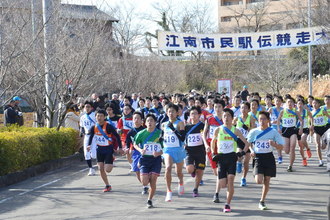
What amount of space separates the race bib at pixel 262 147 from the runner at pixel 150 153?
1.66 meters

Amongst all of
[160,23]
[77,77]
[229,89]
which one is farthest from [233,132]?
[160,23]

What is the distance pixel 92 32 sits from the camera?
16.4 metres

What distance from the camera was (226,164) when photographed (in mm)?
8922

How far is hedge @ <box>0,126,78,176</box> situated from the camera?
39.9 feet

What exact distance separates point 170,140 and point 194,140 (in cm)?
80

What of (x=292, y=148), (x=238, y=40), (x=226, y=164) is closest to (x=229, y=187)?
(x=226, y=164)

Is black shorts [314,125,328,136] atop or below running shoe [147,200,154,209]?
atop

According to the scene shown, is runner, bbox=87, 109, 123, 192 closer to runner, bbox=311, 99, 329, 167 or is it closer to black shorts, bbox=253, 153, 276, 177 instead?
black shorts, bbox=253, 153, 276, 177

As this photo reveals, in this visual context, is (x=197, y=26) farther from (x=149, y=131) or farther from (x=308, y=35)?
(x=149, y=131)

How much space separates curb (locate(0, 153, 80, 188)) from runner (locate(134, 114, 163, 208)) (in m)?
3.89

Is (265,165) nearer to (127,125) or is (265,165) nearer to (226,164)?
(226,164)

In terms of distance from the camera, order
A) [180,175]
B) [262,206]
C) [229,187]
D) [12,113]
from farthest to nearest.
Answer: [12,113] < [180,175] < [262,206] < [229,187]

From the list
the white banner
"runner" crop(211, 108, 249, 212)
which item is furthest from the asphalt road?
the white banner

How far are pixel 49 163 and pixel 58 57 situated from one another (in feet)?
9.89
